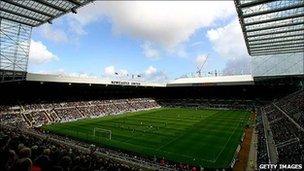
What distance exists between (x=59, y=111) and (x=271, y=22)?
143 ft

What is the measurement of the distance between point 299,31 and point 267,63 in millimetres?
29802

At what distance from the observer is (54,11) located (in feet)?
121

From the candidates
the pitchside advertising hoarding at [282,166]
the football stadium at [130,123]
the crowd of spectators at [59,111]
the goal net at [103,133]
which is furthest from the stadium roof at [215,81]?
→ the pitchside advertising hoarding at [282,166]

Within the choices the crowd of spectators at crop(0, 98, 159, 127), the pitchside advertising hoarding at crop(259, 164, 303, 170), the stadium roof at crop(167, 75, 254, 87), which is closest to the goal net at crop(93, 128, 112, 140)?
the crowd of spectators at crop(0, 98, 159, 127)

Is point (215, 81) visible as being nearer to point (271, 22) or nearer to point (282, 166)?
point (271, 22)

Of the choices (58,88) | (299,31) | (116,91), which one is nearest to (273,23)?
(299,31)

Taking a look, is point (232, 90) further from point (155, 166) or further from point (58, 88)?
point (155, 166)

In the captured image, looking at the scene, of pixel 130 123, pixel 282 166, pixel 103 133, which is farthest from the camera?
pixel 130 123

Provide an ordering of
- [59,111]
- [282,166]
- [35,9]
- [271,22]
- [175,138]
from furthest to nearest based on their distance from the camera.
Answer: [59,111]
[271,22]
[175,138]
[35,9]
[282,166]

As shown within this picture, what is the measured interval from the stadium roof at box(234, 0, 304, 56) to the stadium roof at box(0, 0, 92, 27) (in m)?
20.5

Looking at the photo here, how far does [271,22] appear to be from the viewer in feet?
140

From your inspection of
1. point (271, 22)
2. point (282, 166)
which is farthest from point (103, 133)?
point (271, 22)

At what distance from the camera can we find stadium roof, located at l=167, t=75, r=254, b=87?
281ft

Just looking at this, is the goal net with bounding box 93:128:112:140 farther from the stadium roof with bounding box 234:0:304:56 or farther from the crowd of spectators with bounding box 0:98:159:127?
the stadium roof with bounding box 234:0:304:56
